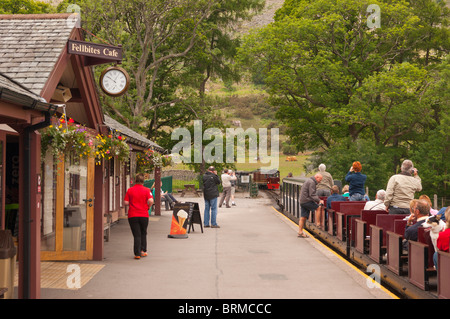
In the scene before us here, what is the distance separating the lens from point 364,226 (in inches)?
405

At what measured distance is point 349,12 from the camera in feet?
123

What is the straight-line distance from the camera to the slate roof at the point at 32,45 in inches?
323

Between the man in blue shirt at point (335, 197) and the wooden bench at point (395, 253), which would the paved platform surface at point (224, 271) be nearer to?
the wooden bench at point (395, 253)

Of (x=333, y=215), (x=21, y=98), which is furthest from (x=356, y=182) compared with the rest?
(x=21, y=98)

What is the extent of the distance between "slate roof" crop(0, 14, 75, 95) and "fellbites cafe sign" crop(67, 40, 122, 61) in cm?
17

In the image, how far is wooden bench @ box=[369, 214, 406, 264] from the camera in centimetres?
934

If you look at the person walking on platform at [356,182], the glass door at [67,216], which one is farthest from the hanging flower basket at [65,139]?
the person walking on platform at [356,182]

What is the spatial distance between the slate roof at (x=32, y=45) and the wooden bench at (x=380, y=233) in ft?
19.2

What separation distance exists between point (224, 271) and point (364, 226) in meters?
2.72

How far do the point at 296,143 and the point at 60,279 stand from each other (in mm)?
34346

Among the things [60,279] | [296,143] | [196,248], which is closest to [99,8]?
[296,143]

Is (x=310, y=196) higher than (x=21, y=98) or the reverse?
the reverse

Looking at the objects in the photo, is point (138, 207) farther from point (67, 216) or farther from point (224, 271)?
point (224, 271)

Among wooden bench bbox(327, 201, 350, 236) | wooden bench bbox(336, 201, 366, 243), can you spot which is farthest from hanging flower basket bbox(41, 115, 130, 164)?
wooden bench bbox(327, 201, 350, 236)
